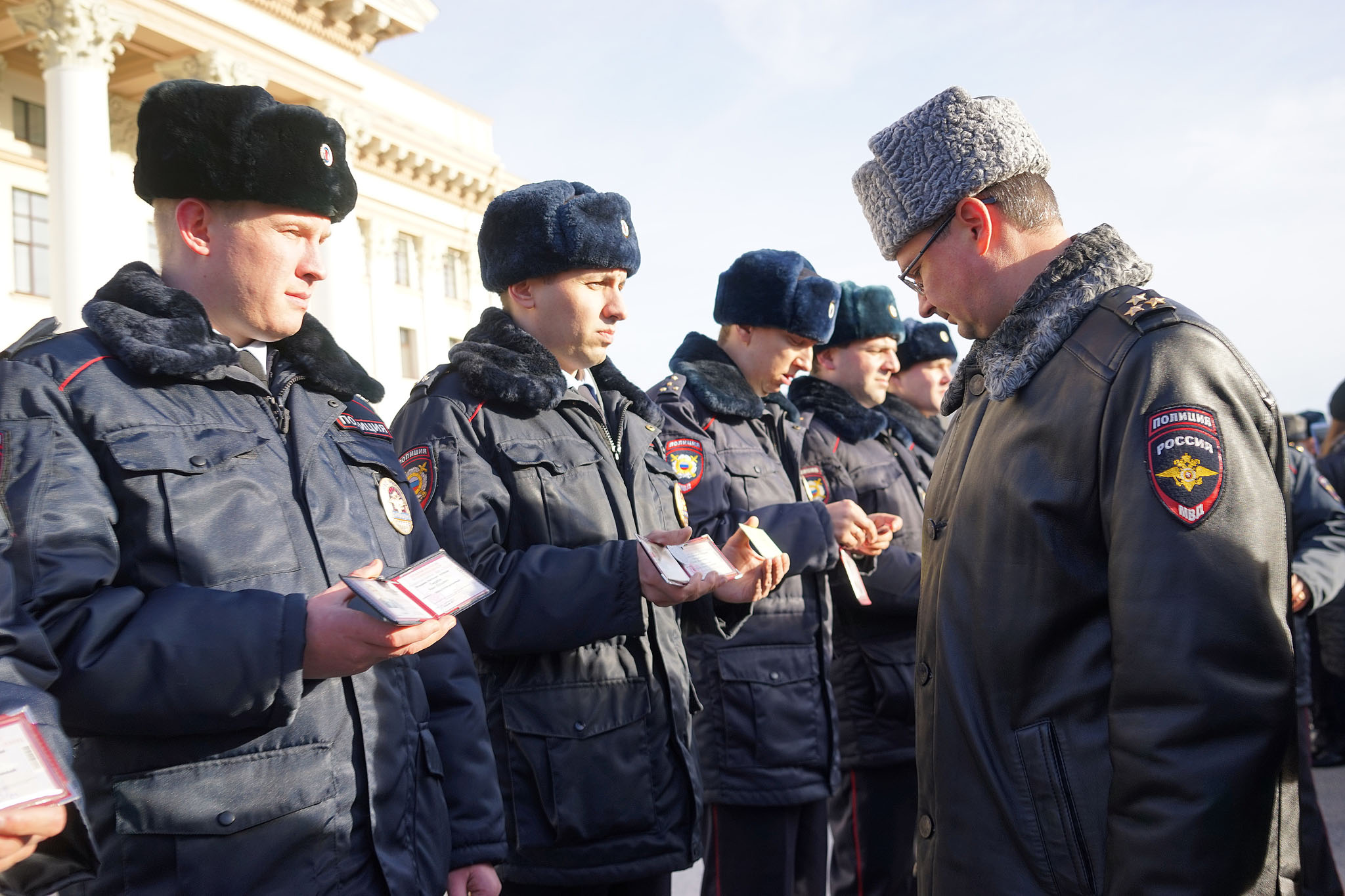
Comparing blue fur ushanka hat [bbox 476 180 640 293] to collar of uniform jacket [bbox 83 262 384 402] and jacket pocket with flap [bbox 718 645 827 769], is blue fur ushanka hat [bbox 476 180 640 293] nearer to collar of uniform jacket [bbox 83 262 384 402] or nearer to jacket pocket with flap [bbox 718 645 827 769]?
collar of uniform jacket [bbox 83 262 384 402]

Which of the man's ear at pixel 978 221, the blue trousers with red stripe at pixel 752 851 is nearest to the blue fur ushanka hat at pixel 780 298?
the blue trousers with red stripe at pixel 752 851

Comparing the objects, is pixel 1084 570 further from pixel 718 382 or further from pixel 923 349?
pixel 923 349

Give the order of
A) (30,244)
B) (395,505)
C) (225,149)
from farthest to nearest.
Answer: (30,244) < (395,505) < (225,149)

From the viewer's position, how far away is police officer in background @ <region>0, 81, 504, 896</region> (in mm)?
1777

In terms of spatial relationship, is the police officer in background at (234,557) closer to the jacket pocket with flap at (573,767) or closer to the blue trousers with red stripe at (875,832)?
the jacket pocket with flap at (573,767)

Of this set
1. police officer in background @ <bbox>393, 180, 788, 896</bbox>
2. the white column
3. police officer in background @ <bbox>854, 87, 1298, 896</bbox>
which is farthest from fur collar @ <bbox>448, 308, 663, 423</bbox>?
the white column

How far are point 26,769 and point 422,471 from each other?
1.51 meters

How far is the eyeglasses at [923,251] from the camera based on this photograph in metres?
2.17

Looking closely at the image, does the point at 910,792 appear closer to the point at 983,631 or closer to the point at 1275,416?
the point at 983,631

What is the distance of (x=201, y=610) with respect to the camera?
5.96ft

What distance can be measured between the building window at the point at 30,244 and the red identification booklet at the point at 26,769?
1836 centimetres

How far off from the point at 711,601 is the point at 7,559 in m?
1.96

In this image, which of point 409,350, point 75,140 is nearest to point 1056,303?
point 75,140

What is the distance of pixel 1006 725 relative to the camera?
1889 millimetres
